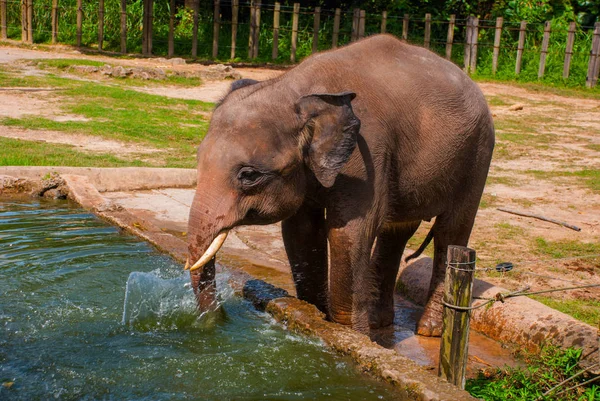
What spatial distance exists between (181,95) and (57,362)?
1247cm

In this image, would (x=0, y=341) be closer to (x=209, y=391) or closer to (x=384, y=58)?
(x=209, y=391)

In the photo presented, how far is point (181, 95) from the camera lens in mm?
16719

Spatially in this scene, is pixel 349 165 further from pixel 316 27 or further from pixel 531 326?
pixel 316 27

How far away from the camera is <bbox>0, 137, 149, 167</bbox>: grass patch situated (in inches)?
382

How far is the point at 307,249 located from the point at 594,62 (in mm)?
16180

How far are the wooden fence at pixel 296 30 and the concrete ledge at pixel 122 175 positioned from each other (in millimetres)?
12367

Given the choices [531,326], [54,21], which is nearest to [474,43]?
[54,21]

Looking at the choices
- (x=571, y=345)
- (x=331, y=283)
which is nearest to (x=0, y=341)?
(x=331, y=283)

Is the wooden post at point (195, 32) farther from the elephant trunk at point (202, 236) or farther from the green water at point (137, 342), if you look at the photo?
the elephant trunk at point (202, 236)

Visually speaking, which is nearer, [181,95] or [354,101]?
[354,101]

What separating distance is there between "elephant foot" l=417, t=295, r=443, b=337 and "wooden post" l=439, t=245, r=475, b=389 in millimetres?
1422

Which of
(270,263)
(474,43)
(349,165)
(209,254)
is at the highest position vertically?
(474,43)

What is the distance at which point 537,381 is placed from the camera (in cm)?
468

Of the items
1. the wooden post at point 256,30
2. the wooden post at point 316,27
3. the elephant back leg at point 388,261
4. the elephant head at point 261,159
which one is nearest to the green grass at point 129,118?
the elephant back leg at point 388,261
